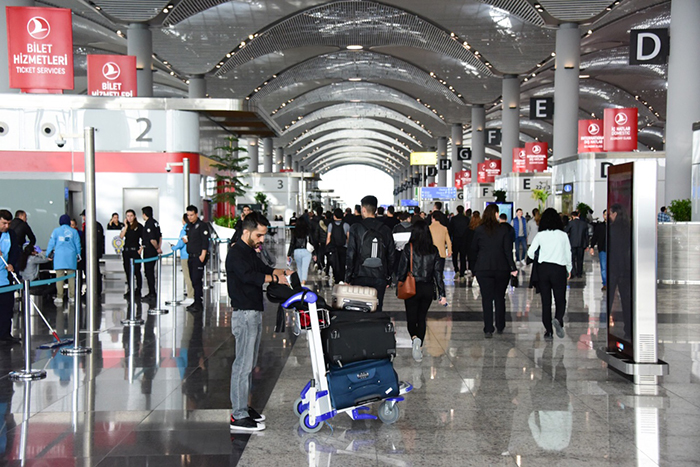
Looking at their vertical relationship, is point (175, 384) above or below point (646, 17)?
below

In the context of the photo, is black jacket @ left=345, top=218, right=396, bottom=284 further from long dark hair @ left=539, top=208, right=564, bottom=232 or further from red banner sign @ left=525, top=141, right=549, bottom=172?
red banner sign @ left=525, top=141, right=549, bottom=172

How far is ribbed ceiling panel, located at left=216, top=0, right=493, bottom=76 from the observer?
34938 mm

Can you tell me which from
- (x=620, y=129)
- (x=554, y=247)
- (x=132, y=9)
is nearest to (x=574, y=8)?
(x=620, y=129)

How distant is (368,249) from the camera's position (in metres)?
8.10

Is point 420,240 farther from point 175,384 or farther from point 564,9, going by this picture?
point 564,9

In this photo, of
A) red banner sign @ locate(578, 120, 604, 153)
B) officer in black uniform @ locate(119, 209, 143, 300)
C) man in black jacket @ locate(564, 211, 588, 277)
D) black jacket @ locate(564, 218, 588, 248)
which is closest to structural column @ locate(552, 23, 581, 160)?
red banner sign @ locate(578, 120, 604, 153)

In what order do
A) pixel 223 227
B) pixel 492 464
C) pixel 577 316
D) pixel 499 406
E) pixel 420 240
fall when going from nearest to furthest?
pixel 492 464, pixel 499 406, pixel 420 240, pixel 577 316, pixel 223 227

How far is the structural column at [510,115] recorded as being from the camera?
1608 inches

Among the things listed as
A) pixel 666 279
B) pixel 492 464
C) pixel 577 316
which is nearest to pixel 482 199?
pixel 666 279

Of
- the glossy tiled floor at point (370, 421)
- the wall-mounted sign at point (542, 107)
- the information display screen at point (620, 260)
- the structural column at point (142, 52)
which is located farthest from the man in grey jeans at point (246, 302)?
the wall-mounted sign at point (542, 107)

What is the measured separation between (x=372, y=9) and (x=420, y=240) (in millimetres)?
28331

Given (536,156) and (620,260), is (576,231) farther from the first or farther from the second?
(536,156)

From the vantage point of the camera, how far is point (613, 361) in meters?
7.32

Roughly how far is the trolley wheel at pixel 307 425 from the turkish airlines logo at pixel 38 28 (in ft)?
51.2
